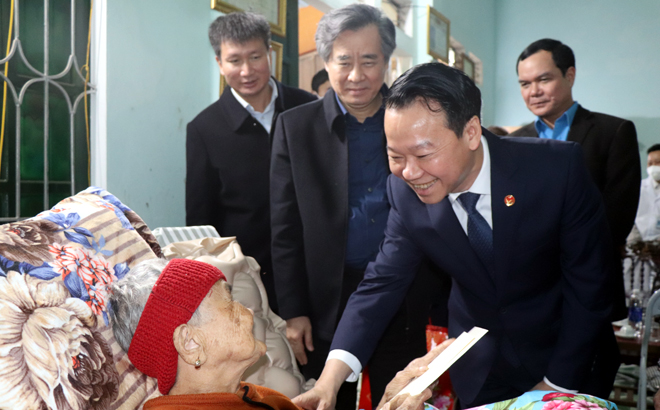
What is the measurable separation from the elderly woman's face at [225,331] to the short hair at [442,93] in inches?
21.6

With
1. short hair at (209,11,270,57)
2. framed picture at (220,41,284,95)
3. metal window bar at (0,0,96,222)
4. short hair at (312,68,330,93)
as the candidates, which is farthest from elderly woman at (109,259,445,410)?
short hair at (312,68,330,93)

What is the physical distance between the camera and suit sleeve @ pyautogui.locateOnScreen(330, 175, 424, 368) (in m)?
1.40

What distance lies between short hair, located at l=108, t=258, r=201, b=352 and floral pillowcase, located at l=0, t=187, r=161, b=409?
0.8 inches

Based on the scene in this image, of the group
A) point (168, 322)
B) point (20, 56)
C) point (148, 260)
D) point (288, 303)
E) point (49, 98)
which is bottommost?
point (288, 303)

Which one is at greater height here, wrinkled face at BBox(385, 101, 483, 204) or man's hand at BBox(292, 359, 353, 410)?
wrinkled face at BBox(385, 101, 483, 204)

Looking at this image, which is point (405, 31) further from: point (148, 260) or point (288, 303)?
point (148, 260)

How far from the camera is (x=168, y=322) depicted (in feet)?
3.51

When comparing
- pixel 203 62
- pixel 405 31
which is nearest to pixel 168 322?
pixel 203 62

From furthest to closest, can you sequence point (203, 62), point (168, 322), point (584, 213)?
point (203, 62) → point (584, 213) → point (168, 322)

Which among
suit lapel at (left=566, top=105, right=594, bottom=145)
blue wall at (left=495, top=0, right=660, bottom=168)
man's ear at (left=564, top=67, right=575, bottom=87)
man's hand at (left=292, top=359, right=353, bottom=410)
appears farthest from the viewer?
blue wall at (left=495, top=0, right=660, bottom=168)

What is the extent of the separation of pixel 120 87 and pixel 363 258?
1160 mm

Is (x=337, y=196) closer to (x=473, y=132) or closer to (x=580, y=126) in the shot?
(x=473, y=132)

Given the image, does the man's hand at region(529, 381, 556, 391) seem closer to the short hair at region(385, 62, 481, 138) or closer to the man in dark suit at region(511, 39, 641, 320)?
the short hair at region(385, 62, 481, 138)

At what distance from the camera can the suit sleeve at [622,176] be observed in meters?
2.33
